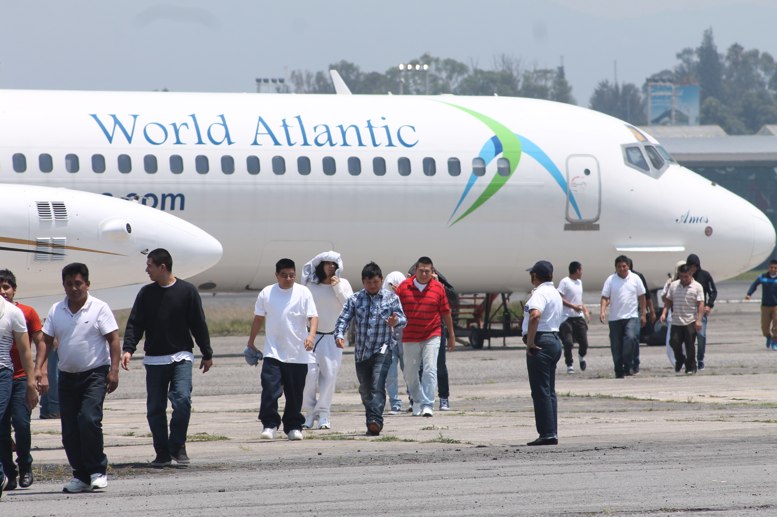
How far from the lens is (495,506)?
10227mm

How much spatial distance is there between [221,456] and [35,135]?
12570 millimetres

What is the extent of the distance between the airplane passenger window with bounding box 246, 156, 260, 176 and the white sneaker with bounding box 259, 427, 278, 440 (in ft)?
38.5

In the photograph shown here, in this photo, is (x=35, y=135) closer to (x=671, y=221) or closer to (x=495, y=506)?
(x=671, y=221)

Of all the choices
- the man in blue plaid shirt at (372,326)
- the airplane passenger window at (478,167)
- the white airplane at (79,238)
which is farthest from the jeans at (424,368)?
the airplane passenger window at (478,167)

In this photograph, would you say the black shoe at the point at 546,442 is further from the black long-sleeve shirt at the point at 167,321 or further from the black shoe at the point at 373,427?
the black long-sleeve shirt at the point at 167,321

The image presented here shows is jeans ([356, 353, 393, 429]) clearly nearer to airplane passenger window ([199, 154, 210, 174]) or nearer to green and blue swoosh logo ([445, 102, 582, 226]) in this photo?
airplane passenger window ([199, 154, 210, 174])

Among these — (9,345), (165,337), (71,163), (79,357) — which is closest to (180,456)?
(165,337)

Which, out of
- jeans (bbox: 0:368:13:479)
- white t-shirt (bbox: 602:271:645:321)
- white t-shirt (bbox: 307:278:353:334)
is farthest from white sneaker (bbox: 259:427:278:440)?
white t-shirt (bbox: 602:271:645:321)

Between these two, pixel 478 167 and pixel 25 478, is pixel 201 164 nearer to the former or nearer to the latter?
pixel 478 167

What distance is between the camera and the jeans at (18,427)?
38.0 ft

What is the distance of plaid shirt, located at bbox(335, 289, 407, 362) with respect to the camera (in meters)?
15.7

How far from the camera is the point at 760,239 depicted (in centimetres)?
2908

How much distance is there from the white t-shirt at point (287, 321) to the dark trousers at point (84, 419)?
134 inches

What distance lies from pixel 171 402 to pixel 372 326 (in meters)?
3.34
